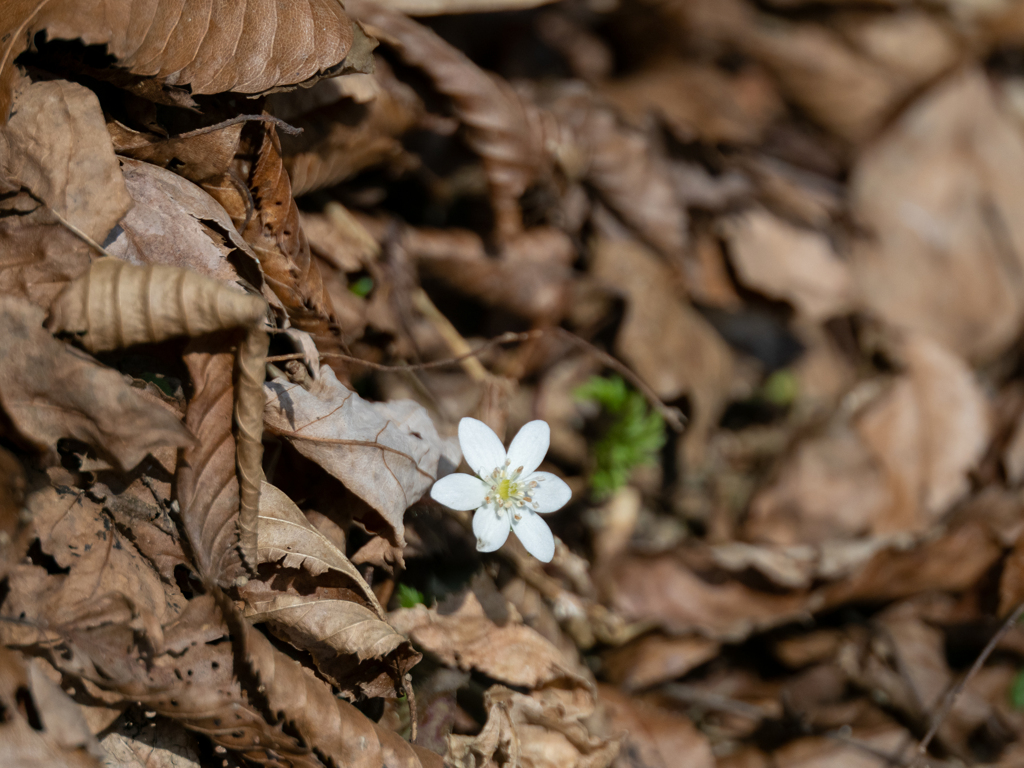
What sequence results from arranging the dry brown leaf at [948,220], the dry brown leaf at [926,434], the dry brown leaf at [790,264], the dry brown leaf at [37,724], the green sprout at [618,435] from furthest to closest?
the dry brown leaf at [948,220]
the dry brown leaf at [790,264]
the dry brown leaf at [926,434]
the green sprout at [618,435]
the dry brown leaf at [37,724]

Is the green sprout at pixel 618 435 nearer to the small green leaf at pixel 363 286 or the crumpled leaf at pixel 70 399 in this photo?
the small green leaf at pixel 363 286

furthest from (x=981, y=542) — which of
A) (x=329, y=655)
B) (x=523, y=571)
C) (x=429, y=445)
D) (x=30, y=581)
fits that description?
(x=30, y=581)

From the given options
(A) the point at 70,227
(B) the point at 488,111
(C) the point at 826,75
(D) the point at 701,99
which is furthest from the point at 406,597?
(C) the point at 826,75

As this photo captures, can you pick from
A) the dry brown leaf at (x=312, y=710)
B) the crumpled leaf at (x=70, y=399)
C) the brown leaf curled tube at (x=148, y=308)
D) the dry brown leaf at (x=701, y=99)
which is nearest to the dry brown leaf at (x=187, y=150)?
the brown leaf curled tube at (x=148, y=308)

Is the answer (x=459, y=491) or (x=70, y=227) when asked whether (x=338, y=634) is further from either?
A: (x=70, y=227)

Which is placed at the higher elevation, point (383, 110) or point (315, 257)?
point (383, 110)

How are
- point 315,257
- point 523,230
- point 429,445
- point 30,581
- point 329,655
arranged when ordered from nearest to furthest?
point 30,581, point 329,655, point 429,445, point 315,257, point 523,230

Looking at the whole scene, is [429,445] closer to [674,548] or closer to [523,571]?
[523,571]
